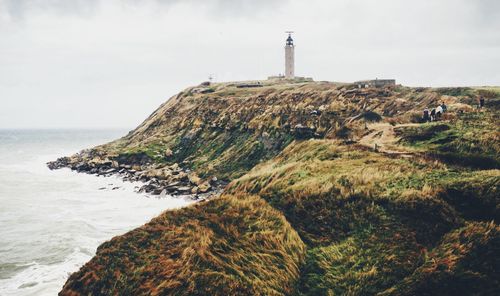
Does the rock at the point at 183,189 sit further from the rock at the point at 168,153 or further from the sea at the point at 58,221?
the rock at the point at 168,153

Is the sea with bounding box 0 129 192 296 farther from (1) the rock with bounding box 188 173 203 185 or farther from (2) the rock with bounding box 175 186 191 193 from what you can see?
(1) the rock with bounding box 188 173 203 185

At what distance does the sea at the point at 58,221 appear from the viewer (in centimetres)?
2061

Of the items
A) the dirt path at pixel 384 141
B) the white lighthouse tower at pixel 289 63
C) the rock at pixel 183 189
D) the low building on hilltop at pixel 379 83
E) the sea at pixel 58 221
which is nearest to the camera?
the dirt path at pixel 384 141

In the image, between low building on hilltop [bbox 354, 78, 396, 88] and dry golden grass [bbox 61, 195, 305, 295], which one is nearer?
dry golden grass [bbox 61, 195, 305, 295]

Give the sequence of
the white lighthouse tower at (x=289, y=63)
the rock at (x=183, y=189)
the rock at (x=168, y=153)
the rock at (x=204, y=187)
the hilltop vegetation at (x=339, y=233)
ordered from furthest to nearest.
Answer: the white lighthouse tower at (x=289, y=63) < the rock at (x=168, y=153) < the rock at (x=183, y=189) < the rock at (x=204, y=187) < the hilltop vegetation at (x=339, y=233)

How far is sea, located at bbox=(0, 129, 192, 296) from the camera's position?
67.6 ft

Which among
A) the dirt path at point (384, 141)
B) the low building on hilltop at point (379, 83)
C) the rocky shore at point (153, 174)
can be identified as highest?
the low building on hilltop at point (379, 83)

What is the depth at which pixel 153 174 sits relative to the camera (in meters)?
52.5

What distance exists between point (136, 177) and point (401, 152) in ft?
143

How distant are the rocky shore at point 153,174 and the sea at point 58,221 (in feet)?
6.98

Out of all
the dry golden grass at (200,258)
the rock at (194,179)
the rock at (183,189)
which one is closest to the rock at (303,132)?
the rock at (194,179)

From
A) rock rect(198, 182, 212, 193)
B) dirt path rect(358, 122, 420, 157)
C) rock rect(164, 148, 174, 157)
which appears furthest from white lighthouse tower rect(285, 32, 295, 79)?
dirt path rect(358, 122, 420, 157)

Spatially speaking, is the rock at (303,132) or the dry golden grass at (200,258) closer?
the dry golden grass at (200,258)

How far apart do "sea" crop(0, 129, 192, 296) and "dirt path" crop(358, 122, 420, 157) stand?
11.5 metres
